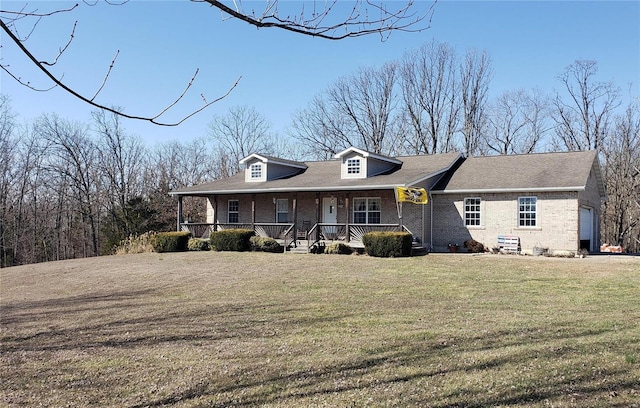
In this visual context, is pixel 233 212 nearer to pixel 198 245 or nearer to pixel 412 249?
pixel 198 245

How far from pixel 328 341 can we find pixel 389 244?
43.3 feet

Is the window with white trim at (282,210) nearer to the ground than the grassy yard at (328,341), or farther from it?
farther from it

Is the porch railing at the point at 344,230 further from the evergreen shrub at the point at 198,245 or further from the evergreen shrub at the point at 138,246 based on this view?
the evergreen shrub at the point at 138,246

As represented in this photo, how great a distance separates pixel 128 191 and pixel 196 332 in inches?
1451

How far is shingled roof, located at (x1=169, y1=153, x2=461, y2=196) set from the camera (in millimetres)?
22562

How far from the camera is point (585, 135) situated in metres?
37.5

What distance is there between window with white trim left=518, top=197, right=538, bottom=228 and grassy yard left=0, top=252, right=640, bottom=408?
258 inches

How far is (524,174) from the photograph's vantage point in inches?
888

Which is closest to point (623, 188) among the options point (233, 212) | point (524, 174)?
point (524, 174)

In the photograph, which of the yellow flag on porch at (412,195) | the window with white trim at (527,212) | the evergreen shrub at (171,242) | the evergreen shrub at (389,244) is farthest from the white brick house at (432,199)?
the evergreen shrub at (171,242)

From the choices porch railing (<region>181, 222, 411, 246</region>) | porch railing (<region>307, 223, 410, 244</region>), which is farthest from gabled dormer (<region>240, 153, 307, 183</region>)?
porch railing (<region>307, 223, 410, 244</region>)

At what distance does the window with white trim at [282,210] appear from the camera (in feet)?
88.6

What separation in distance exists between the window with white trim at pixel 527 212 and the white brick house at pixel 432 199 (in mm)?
40

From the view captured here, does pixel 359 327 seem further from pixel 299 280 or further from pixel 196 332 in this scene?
pixel 299 280
